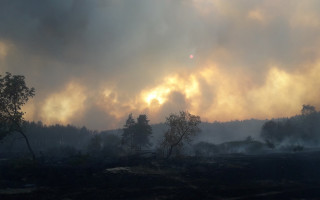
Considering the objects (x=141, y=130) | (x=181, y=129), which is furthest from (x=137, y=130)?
(x=181, y=129)

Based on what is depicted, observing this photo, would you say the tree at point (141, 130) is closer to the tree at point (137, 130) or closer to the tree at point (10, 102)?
the tree at point (137, 130)

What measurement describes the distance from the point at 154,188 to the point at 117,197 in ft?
20.4

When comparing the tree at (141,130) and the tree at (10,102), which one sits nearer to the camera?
the tree at (10,102)

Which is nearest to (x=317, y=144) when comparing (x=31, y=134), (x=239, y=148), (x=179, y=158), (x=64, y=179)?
(x=239, y=148)

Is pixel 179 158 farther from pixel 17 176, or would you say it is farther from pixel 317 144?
pixel 317 144

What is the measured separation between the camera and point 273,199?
22.5m

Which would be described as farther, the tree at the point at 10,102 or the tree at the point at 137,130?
the tree at the point at 137,130

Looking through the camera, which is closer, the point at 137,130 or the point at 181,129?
the point at 181,129

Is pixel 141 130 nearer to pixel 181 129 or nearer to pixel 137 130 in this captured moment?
pixel 137 130

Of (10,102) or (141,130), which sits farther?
(141,130)

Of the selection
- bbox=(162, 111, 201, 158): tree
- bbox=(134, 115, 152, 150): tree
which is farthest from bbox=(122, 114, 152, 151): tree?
bbox=(162, 111, 201, 158): tree

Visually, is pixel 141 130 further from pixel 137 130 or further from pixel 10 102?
pixel 10 102

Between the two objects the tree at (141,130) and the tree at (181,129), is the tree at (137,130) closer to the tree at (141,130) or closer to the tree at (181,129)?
the tree at (141,130)

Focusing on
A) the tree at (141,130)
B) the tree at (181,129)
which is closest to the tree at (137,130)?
the tree at (141,130)
